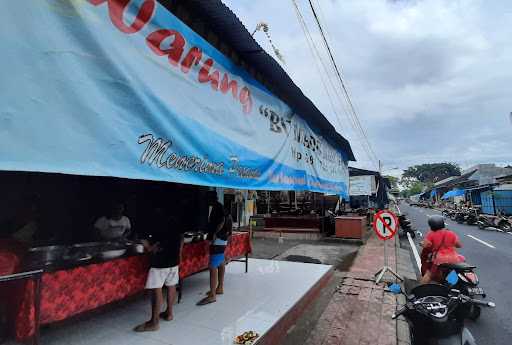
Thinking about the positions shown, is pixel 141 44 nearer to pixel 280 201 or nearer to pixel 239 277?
pixel 239 277

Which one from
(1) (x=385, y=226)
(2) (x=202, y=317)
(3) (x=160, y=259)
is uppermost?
(1) (x=385, y=226)

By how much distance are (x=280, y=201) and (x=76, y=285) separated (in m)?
21.6

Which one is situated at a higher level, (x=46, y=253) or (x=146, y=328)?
(x=46, y=253)

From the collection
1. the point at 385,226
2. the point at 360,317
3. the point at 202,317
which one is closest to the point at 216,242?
the point at 202,317

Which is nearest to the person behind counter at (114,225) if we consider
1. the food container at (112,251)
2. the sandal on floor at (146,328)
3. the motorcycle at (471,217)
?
the food container at (112,251)

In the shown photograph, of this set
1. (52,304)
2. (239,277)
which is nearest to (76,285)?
(52,304)

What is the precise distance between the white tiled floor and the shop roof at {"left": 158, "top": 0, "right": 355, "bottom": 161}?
3.40 m

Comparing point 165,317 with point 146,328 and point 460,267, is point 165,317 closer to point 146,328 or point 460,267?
point 146,328

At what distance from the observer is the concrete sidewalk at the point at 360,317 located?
4023mm

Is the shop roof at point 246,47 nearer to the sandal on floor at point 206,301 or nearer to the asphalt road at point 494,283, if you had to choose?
the sandal on floor at point 206,301

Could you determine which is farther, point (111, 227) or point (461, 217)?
point (461, 217)

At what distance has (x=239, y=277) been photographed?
6219mm

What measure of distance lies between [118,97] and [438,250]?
17.1 feet

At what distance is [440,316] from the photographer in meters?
2.85
